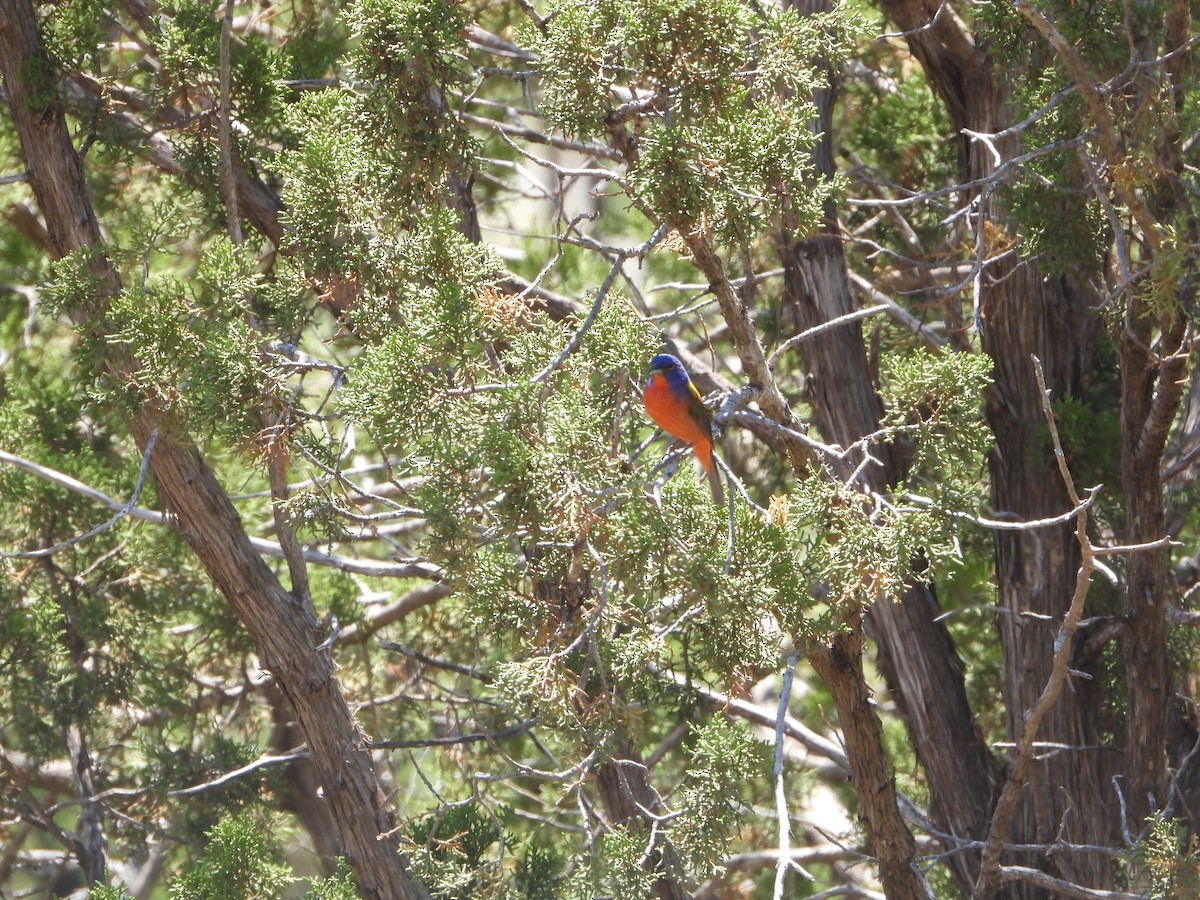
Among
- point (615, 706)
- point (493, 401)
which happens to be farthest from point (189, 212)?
point (615, 706)

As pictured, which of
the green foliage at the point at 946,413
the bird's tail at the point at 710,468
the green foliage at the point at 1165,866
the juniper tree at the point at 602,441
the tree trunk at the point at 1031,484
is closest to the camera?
the juniper tree at the point at 602,441

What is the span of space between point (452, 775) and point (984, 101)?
4737mm

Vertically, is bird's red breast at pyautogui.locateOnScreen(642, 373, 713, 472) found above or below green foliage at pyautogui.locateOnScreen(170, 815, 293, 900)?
above

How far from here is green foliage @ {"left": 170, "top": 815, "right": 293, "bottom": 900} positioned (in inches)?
186

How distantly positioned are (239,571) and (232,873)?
A: 1.14 meters

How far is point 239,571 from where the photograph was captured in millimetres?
4848

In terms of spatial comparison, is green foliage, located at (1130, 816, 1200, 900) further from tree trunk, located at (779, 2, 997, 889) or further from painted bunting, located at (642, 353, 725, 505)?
painted bunting, located at (642, 353, 725, 505)

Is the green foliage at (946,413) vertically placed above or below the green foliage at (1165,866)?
above

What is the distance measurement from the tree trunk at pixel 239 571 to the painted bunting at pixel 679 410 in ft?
5.73

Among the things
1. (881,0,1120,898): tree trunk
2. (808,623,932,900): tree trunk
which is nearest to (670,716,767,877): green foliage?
(808,623,932,900): tree trunk

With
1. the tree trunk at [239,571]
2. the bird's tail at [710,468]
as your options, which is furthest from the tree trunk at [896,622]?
the tree trunk at [239,571]

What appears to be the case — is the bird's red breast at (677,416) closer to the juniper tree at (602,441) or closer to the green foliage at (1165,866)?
the juniper tree at (602,441)

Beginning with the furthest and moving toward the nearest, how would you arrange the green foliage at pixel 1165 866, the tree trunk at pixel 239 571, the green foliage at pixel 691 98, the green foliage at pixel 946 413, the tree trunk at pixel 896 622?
the tree trunk at pixel 896 622 → the tree trunk at pixel 239 571 → the green foliage at pixel 1165 866 → the green foliage at pixel 946 413 → the green foliage at pixel 691 98

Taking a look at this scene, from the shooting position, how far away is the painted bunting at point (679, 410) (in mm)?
4062
